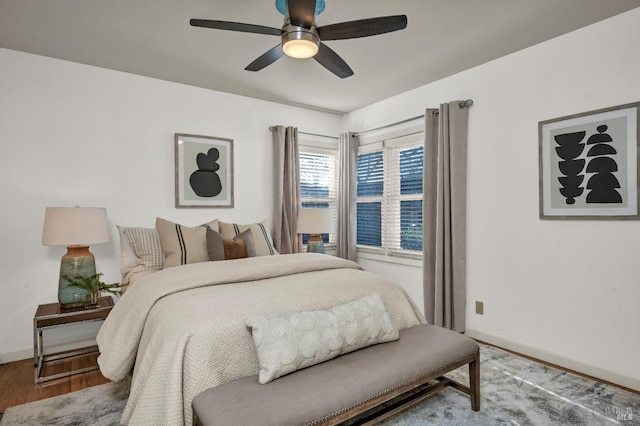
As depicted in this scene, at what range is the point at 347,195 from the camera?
4422 mm

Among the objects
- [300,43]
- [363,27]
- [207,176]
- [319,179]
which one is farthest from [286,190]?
[363,27]

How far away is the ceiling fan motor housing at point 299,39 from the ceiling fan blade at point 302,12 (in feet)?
0.10

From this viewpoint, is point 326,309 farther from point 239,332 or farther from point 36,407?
point 36,407

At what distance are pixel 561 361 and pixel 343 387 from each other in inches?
80.7

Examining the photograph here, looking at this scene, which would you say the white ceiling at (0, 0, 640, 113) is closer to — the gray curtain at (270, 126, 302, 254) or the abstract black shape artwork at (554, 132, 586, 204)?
the gray curtain at (270, 126, 302, 254)

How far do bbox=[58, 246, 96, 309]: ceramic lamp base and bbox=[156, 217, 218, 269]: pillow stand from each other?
0.54m

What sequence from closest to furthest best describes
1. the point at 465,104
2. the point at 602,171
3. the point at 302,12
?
the point at 302,12, the point at 602,171, the point at 465,104

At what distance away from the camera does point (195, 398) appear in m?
1.48

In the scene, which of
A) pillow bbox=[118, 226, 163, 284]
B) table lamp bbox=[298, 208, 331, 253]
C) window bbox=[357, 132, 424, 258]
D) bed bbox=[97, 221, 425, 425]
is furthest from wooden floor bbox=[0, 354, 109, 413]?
window bbox=[357, 132, 424, 258]

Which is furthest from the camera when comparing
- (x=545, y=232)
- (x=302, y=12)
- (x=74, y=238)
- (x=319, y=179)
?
(x=319, y=179)

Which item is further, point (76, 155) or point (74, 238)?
point (76, 155)

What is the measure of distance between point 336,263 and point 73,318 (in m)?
1.89

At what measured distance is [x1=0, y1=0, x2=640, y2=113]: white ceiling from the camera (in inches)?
87.0

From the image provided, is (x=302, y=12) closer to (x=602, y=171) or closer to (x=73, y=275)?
(x=602, y=171)
